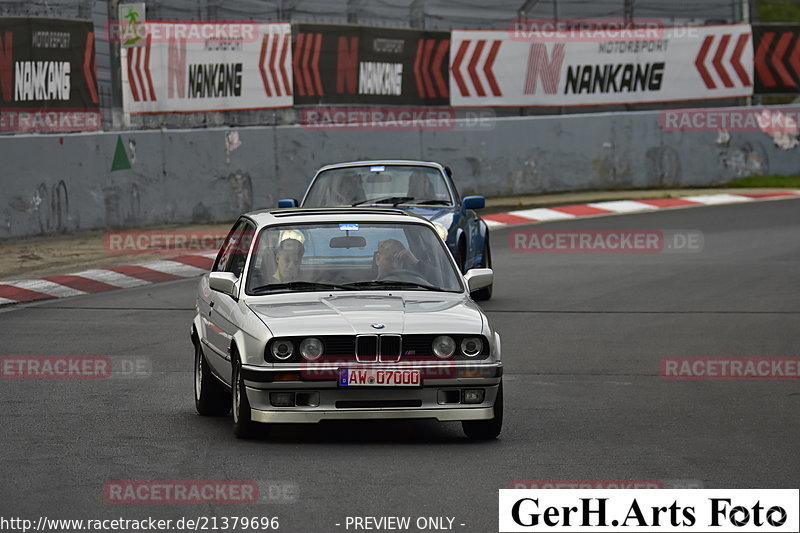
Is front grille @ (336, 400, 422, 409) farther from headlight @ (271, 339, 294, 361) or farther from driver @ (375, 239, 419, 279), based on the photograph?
driver @ (375, 239, 419, 279)

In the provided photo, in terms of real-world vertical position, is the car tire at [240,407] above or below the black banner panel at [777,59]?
below

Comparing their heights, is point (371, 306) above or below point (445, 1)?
below

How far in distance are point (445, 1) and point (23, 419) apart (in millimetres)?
19640

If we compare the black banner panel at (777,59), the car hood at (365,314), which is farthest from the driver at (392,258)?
the black banner panel at (777,59)

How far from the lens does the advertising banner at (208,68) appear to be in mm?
24094

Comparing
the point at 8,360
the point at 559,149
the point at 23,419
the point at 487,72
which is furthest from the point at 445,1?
the point at 23,419

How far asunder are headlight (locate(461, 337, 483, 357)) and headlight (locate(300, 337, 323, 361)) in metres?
0.81

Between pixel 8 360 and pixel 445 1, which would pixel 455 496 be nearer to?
pixel 8 360

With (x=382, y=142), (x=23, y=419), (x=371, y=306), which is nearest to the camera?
(x=371, y=306)

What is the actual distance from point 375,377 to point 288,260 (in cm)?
134

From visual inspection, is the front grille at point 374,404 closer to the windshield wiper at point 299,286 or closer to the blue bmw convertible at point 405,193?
the windshield wiper at point 299,286

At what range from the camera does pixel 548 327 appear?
47.0ft

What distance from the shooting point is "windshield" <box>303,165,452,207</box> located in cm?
1597

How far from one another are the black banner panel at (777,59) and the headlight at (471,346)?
22.8m
